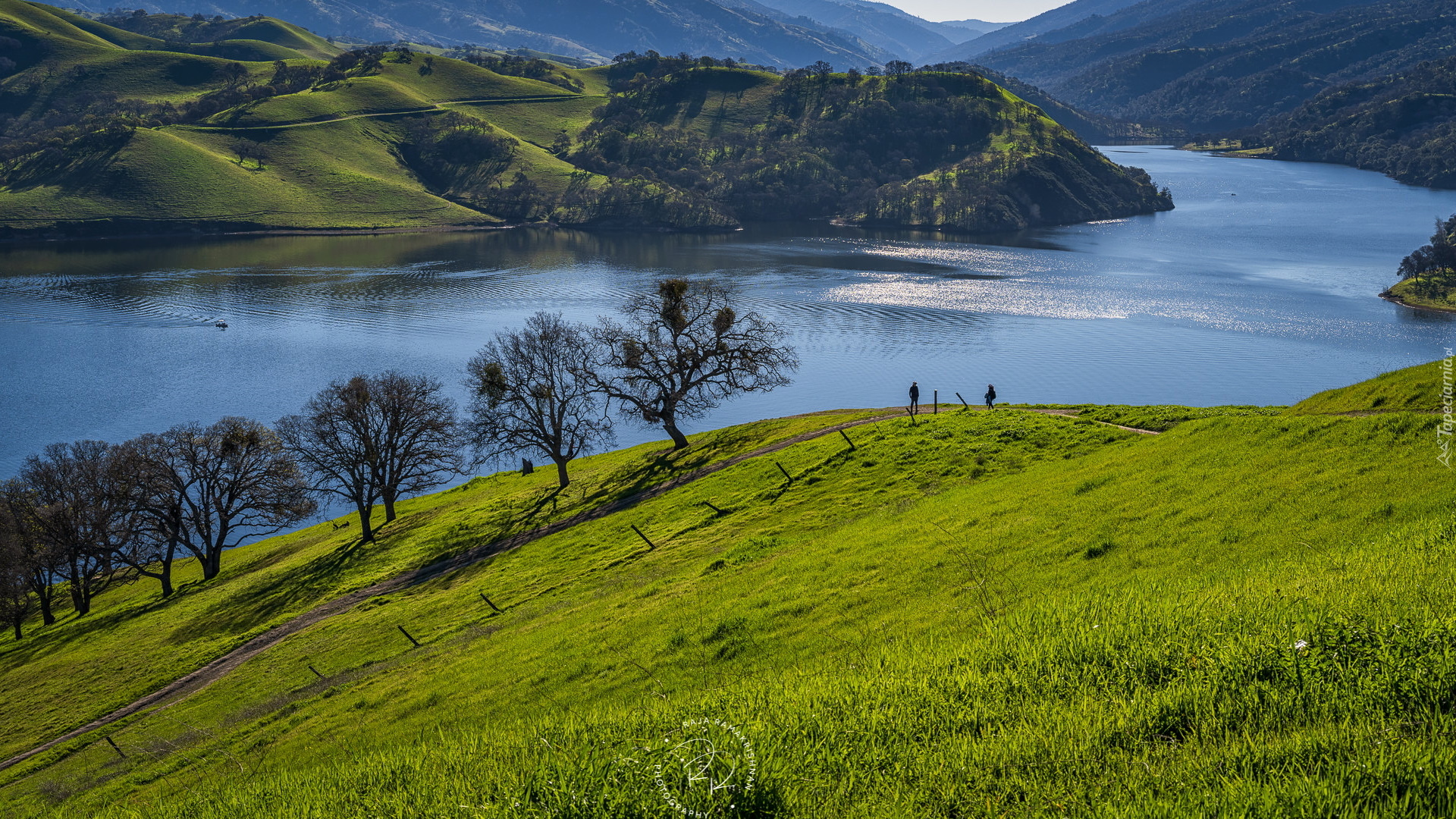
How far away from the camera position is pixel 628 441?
308ft

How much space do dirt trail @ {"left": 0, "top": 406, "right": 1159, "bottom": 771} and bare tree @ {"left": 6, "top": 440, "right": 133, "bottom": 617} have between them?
32210 mm

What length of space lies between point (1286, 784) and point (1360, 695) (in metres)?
2.05

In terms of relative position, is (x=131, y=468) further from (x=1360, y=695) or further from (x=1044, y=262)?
(x=1044, y=262)

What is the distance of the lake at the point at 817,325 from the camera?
98875 millimetres

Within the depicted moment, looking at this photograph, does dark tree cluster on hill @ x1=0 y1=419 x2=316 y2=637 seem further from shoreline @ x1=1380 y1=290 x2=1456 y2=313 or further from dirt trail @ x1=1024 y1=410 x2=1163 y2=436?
shoreline @ x1=1380 y1=290 x2=1456 y2=313

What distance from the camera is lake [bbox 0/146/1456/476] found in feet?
324

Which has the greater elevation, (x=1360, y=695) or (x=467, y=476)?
(x=1360, y=695)

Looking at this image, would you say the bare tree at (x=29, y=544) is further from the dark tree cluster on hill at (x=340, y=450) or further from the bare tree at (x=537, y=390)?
the bare tree at (x=537, y=390)

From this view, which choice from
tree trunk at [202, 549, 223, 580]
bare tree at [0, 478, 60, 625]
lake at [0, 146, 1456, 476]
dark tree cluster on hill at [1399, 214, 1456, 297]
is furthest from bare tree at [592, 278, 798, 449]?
dark tree cluster on hill at [1399, 214, 1456, 297]

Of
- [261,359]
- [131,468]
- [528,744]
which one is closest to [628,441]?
[131,468]

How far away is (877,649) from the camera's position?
1348 centimetres

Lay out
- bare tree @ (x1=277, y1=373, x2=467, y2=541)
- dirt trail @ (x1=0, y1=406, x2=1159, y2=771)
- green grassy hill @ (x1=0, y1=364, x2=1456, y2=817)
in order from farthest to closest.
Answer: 1. bare tree @ (x1=277, y1=373, x2=467, y2=541)
2. dirt trail @ (x1=0, y1=406, x2=1159, y2=771)
3. green grassy hill @ (x1=0, y1=364, x2=1456, y2=817)

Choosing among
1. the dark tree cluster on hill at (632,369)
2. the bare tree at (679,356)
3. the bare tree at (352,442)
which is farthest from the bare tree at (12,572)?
the bare tree at (679,356)

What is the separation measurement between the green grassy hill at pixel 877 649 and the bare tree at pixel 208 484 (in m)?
12.9
